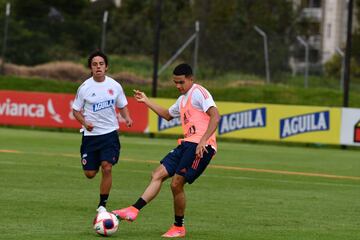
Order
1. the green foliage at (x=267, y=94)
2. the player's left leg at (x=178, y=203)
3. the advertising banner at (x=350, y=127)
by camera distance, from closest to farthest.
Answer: the player's left leg at (x=178, y=203), the advertising banner at (x=350, y=127), the green foliage at (x=267, y=94)

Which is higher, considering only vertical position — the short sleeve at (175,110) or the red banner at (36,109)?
the red banner at (36,109)

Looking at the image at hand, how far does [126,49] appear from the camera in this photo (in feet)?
144

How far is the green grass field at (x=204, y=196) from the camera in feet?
42.5

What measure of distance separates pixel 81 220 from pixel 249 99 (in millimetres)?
28745

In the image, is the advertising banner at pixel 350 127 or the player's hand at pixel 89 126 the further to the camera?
the advertising banner at pixel 350 127

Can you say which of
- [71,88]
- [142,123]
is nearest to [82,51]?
[71,88]

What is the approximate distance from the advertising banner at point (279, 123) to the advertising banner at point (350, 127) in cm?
15

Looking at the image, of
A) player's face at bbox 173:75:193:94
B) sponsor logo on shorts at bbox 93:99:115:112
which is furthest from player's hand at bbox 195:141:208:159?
sponsor logo on shorts at bbox 93:99:115:112

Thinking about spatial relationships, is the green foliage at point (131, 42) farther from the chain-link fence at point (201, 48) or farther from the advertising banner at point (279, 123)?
the advertising banner at point (279, 123)

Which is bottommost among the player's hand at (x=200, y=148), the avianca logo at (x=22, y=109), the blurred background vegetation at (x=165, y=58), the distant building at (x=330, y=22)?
the player's hand at (x=200, y=148)

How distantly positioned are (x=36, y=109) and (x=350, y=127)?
10307mm

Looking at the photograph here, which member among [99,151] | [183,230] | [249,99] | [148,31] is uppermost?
[148,31]

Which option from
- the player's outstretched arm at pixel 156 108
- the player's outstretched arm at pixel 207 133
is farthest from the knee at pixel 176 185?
the player's outstretched arm at pixel 156 108

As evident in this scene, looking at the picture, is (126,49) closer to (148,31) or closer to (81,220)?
(148,31)
